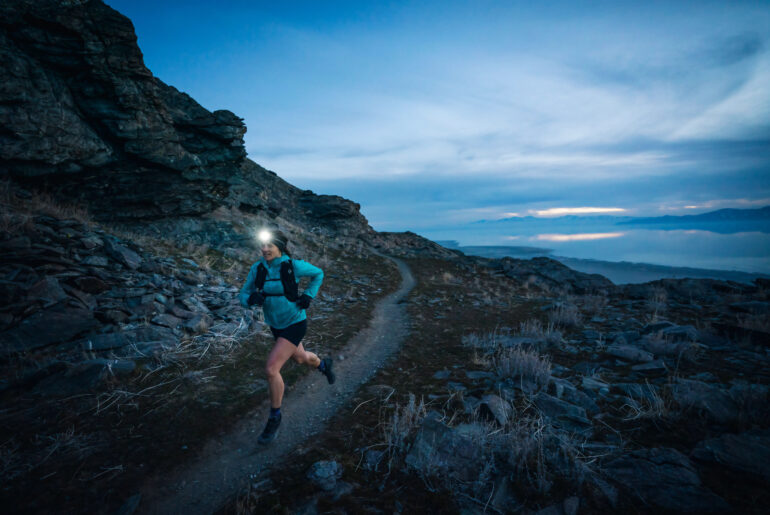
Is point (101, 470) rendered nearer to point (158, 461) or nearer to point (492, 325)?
point (158, 461)

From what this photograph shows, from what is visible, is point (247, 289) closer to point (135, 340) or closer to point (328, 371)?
point (328, 371)

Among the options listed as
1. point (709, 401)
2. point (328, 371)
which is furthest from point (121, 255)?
point (709, 401)

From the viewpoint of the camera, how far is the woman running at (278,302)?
4.73 meters

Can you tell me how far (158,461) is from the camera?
4059 millimetres

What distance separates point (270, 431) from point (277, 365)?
3.52ft

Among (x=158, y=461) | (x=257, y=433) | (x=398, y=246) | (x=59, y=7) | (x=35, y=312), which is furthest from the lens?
(x=398, y=246)

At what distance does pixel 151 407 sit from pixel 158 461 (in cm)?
141

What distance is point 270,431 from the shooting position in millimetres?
4727

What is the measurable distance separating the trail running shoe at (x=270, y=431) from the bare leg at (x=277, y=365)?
0.74ft

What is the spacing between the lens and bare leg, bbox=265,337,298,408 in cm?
459

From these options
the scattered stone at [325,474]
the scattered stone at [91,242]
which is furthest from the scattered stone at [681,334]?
the scattered stone at [91,242]

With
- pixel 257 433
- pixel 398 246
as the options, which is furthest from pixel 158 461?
pixel 398 246

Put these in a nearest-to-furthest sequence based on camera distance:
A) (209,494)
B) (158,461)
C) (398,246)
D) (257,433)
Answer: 1. (209,494)
2. (158,461)
3. (257,433)
4. (398,246)

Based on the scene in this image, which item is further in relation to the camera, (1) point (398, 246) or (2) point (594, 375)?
(1) point (398, 246)
